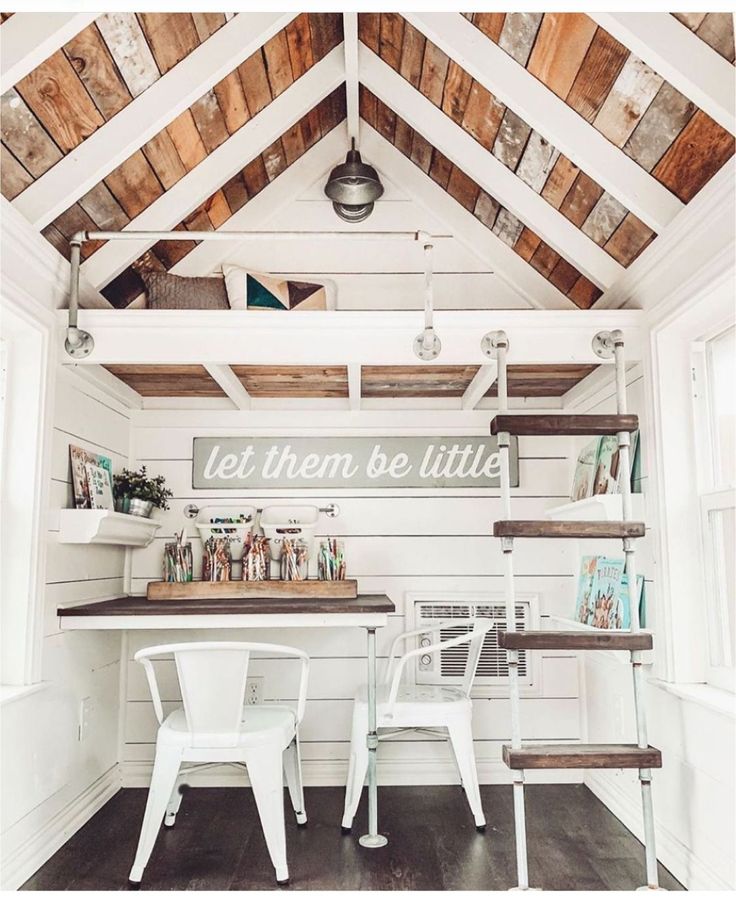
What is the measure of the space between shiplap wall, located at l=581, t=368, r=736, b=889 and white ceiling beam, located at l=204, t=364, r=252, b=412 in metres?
1.68

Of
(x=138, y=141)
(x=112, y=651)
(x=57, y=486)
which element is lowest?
(x=112, y=651)

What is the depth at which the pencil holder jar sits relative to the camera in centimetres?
367

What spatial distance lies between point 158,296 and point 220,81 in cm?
95

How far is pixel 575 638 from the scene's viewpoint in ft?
8.18

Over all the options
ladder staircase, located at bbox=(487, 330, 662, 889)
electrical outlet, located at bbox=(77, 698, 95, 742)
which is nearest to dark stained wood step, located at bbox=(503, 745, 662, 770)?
ladder staircase, located at bbox=(487, 330, 662, 889)

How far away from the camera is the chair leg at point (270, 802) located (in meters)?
2.58

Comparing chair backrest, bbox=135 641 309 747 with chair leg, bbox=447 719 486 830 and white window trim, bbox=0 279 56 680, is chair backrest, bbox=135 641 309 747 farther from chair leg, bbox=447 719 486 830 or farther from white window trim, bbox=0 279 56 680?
chair leg, bbox=447 719 486 830

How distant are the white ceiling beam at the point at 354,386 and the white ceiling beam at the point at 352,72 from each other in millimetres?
1145

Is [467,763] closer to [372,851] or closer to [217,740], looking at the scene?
[372,851]

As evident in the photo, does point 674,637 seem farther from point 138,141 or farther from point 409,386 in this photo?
point 138,141

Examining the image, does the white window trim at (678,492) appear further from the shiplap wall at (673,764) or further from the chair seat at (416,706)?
the chair seat at (416,706)

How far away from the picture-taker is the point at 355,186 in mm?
3549

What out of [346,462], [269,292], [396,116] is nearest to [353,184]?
[396,116]
